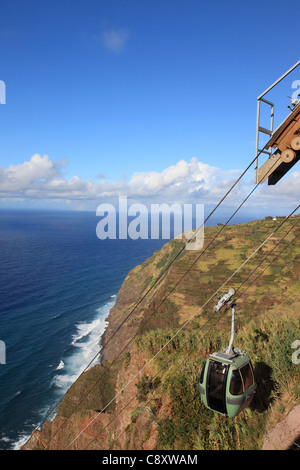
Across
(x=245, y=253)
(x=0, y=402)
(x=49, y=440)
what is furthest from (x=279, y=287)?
(x=0, y=402)

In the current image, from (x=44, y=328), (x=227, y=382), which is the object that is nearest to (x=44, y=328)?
(x=44, y=328)

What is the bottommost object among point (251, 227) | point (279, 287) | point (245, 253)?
point (279, 287)

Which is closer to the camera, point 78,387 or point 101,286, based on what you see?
point 78,387

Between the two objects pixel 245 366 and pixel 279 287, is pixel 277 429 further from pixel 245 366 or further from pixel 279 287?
pixel 279 287

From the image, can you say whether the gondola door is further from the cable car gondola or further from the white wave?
the white wave

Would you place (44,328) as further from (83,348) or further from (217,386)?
(217,386)
